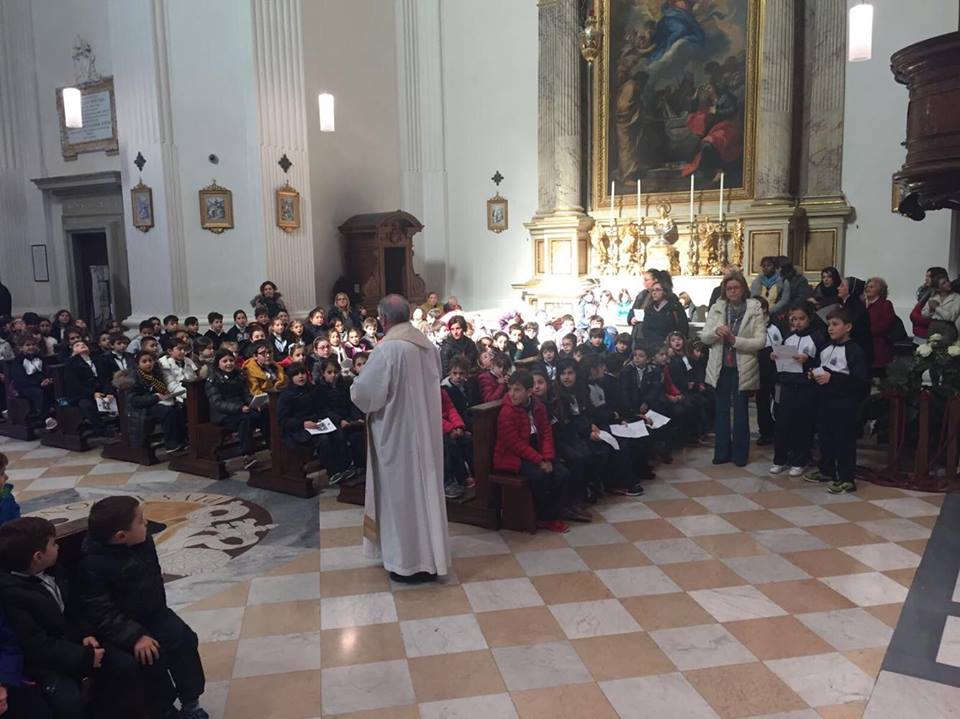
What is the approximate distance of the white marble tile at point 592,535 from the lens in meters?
5.69

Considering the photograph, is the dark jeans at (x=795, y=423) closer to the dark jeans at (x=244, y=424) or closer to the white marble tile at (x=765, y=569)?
the white marble tile at (x=765, y=569)

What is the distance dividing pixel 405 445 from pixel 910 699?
9.74ft

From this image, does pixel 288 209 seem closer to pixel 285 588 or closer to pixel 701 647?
pixel 285 588

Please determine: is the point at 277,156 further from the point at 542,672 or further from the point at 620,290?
the point at 542,672

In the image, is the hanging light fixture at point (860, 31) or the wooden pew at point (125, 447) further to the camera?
the wooden pew at point (125, 447)

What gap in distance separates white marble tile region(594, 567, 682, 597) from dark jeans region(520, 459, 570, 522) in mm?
841

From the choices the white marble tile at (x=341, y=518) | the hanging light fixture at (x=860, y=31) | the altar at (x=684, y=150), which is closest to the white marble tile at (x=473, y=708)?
the white marble tile at (x=341, y=518)

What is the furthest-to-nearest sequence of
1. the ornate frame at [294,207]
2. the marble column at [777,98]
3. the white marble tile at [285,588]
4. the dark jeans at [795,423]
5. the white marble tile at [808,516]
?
the ornate frame at [294,207] < the marble column at [777,98] < the dark jeans at [795,423] < the white marble tile at [808,516] < the white marble tile at [285,588]

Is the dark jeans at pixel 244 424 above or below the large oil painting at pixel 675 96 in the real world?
below

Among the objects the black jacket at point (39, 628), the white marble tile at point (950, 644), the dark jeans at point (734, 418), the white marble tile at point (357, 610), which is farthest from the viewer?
the dark jeans at point (734, 418)

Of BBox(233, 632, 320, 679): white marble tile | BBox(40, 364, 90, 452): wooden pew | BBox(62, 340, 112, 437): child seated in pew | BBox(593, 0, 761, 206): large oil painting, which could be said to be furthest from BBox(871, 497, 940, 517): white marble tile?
BBox(40, 364, 90, 452): wooden pew

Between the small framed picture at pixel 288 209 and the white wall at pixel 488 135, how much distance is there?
3.88 m

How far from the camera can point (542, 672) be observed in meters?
3.95

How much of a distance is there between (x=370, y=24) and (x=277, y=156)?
395cm
